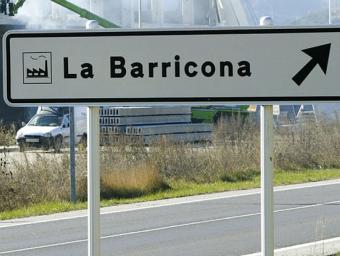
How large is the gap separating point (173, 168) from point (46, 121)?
49.9 ft

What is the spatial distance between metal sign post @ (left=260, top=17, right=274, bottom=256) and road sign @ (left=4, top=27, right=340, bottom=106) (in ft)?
0.41

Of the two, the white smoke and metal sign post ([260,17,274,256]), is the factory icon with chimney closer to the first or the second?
metal sign post ([260,17,274,256])

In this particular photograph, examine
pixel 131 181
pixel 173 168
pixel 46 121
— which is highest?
pixel 46 121

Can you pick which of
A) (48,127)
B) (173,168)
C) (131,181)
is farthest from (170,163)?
(48,127)

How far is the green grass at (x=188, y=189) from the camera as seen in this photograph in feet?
58.0

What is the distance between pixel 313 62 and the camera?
3.55 m

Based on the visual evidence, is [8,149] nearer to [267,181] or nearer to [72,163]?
[72,163]

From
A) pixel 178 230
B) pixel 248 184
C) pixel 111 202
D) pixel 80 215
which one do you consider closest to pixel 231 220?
pixel 178 230

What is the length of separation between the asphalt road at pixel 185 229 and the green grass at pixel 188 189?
0.98m

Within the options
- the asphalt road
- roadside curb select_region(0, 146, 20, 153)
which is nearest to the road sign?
the asphalt road

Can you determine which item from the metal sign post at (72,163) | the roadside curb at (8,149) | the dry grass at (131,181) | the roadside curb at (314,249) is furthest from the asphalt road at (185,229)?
the roadside curb at (8,149)

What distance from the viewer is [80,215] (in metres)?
16.8

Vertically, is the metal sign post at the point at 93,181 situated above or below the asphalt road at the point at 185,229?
above

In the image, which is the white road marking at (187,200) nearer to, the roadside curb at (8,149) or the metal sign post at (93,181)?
the roadside curb at (8,149)
